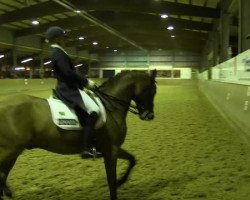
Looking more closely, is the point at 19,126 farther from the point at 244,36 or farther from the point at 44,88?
the point at 44,88

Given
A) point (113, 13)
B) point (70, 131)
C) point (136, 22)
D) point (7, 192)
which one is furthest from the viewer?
point (113, 13)

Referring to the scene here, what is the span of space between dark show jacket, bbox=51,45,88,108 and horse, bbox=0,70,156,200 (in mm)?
279

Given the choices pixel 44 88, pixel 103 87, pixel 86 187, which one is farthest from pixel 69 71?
pixel 44 88

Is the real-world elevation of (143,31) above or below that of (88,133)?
above

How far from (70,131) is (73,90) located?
20.0 inches

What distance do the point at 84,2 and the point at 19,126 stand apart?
21588 mm

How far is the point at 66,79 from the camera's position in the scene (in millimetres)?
4820

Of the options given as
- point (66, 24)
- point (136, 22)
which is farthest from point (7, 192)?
point (66, 24)

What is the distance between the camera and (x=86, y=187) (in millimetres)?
5629

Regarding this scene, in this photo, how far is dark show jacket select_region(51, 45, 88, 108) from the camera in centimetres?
473

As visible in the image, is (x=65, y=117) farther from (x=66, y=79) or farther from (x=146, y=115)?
(x=146, y=115)

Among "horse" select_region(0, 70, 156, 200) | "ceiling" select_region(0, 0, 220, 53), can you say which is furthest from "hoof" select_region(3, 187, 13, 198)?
"ceiling" select_region(0, 0, 220, 53)

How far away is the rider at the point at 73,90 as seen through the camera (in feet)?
15.6

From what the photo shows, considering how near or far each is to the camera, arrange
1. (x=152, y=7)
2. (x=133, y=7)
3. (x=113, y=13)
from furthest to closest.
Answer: (x=113, y=13), (x=133, y=7), (x=152, y=7)
